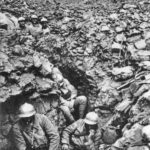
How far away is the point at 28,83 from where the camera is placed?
249 inches

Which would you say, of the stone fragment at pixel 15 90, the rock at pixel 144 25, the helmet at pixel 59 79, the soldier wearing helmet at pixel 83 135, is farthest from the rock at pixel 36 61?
the rock at pixel 144 25

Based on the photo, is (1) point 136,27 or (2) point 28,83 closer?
(2) point 28,83

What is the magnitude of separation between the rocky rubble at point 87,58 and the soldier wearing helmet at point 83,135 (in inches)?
17.8

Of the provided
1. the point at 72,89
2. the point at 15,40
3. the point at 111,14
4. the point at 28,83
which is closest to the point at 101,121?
the point at 72,89

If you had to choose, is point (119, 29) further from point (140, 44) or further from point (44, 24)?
point (44, 24)

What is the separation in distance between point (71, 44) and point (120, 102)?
272 centimetres

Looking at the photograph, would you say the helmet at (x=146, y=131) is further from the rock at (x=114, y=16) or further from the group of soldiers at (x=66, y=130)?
the rock at (x=114, y=16)

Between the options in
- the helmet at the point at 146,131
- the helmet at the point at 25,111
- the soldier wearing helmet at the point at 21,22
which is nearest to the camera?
the helmet at the point at 146,131

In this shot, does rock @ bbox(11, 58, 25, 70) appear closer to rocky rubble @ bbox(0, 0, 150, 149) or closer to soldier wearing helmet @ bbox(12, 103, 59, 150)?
rocky rubble @ bbox(0, 0, 150, 149)

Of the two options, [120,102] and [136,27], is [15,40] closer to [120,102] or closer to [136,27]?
[120,102]

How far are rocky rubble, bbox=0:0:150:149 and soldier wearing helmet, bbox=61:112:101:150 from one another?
0.45 meters

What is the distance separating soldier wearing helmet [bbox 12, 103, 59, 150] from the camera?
5590 millimetres

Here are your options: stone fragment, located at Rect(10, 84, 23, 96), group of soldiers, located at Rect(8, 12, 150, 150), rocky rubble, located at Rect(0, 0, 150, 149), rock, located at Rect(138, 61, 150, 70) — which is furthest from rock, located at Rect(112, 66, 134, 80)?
stone fragment, located at Rect(10, 84, 23, 96)

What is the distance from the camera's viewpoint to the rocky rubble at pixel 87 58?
20.1 ft
